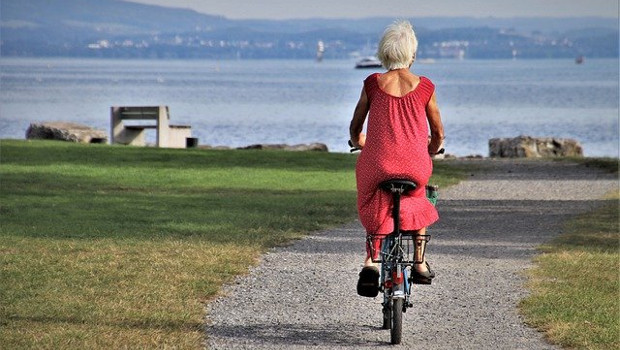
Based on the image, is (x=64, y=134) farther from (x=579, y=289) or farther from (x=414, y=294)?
(x=579, y=289)

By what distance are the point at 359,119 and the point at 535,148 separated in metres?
20.6

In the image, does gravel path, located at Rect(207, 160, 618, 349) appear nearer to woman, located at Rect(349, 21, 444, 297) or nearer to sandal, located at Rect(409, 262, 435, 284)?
sandal, located at Rect(409, 262, 435, 284)

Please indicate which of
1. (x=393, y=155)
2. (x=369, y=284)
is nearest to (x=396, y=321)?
(x=369, y=284)

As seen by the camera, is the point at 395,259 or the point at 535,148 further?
the point at 535,148

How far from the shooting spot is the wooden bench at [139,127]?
92.2ft

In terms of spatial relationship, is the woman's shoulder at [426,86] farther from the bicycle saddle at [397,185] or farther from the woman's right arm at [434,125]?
the bicycle saddle at [397,185]

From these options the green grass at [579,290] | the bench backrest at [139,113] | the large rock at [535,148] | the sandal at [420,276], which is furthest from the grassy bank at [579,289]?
the bench backrest at [139,113]

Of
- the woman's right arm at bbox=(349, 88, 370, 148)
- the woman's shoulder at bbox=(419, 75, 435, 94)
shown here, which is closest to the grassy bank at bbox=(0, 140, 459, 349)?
the woman's right arm at bbox=(349, 88, 370, 148)

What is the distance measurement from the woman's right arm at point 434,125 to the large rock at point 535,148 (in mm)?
19857

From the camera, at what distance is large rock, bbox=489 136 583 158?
28141 mm

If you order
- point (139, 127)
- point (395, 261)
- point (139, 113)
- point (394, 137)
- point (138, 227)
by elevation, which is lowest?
point (139, 127)

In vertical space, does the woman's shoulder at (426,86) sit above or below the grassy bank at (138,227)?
above

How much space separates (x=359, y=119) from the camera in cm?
814

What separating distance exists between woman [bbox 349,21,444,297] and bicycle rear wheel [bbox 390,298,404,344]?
0.57 feet
